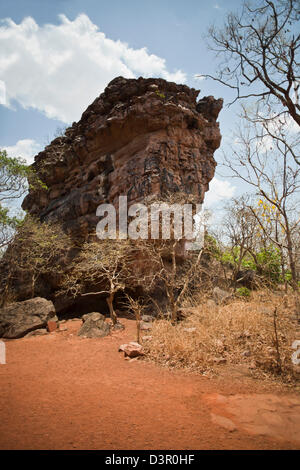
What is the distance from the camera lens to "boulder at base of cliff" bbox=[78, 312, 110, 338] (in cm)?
898

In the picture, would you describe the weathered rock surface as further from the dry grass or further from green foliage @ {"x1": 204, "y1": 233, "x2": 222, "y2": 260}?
green foliage @ {"x1": 204, "y1": 233, "x2": 222, "y2": 260}

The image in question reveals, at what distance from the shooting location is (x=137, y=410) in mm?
3551

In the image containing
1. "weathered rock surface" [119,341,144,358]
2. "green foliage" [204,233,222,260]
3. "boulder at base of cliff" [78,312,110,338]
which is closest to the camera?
"weathered rock surface" [119,341,144,358]

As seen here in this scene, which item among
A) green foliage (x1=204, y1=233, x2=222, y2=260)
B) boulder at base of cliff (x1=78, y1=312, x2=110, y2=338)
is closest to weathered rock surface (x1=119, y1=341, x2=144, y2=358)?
boulder at base of cliff (x1=78, y1=312, x2=110, y2=338)

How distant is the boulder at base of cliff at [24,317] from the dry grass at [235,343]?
562 centimetres

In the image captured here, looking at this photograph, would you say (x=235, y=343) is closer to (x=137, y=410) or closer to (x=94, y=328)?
(x=137, y=410)

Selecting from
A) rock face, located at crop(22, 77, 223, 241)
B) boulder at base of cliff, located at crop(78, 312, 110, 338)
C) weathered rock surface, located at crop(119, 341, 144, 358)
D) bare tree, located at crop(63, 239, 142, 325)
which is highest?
rock face, located at crop(22, 77, 223, 241)

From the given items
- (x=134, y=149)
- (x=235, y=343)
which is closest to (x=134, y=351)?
(x=235, y=343)

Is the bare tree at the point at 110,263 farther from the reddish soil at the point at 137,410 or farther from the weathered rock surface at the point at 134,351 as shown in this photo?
the reddish soil at the point at 137,410

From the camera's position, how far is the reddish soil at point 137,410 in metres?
2.79

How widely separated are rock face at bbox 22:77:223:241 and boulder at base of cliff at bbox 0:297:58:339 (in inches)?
244

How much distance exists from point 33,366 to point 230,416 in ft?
16.2

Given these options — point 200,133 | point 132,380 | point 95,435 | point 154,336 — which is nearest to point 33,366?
point 132,380

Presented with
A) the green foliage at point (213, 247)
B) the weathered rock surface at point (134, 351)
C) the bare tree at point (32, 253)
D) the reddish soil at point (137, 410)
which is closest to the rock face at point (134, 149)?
the bare tree at point (32, 253)
